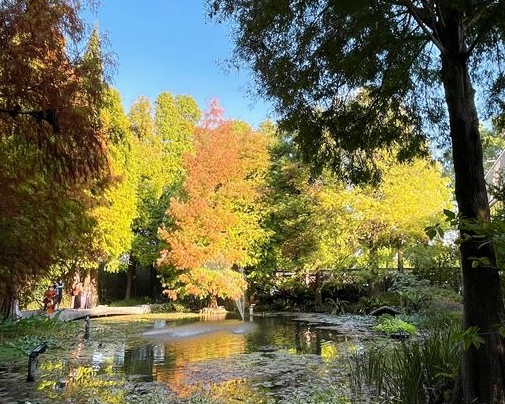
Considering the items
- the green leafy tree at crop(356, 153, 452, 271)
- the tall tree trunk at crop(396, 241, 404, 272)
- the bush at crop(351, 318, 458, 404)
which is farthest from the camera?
the tall tree trunk at crop(396, 241, 404, 272)

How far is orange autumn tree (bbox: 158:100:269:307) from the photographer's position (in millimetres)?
19906

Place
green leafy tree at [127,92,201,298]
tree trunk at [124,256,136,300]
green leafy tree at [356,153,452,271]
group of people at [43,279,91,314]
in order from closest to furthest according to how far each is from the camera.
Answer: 1. group of people at [43,279,91,314]
2. green leafy tree at [356,153,452,271]
3. green leafy tree at [127,92,201,298]
4. tree trunk at [124,256,136,300]

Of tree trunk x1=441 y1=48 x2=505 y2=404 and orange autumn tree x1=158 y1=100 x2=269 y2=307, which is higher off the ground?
orange autumn tree x1=158 y1=100 x2=269 y2=307

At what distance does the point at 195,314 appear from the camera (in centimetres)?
2036

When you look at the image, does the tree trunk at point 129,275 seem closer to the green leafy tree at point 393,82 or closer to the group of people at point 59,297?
the group of people at point 59,297

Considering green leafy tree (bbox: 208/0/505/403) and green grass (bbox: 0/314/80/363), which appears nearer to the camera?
green leafy tree (bbox: 208/0/505/403)

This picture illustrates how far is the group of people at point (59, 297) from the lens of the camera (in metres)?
15.9

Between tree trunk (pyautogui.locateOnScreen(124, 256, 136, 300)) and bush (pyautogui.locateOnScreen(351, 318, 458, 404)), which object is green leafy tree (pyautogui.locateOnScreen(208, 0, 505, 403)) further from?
tree trunk (pyautogui.locateOnScreen(124, 256, 136, 300))

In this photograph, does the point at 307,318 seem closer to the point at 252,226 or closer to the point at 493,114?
the point at 252,226

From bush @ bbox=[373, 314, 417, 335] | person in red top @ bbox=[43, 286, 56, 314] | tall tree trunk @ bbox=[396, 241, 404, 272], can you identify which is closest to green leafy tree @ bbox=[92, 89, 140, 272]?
person in red top @ bbox=[43, 286, 56, 314]

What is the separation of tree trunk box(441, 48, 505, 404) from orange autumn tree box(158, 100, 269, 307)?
15815mm

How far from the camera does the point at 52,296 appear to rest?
16219 millimetres

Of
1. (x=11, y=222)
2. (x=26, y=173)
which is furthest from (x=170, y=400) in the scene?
(x=26, y=173)

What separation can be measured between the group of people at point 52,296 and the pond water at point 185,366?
3.15 meters
